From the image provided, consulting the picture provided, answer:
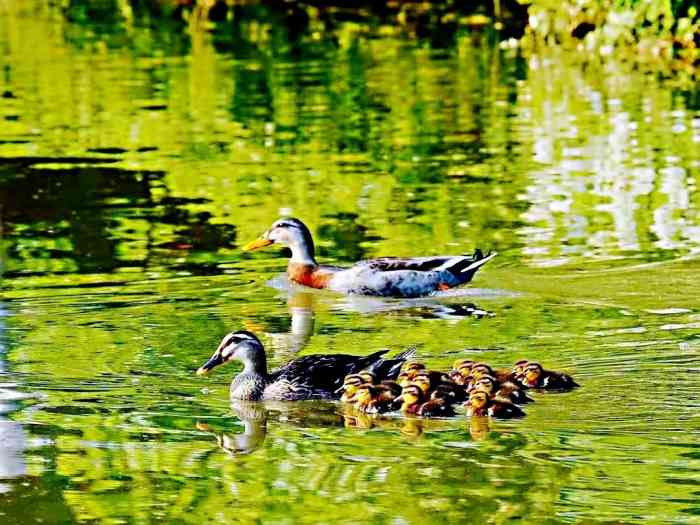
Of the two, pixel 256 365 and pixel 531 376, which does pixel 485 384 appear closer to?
pixel 531 376

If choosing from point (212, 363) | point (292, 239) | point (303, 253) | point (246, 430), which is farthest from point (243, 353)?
point (292, 239)

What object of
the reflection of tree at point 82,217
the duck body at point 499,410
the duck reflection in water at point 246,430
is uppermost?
the duck body at point 499,410

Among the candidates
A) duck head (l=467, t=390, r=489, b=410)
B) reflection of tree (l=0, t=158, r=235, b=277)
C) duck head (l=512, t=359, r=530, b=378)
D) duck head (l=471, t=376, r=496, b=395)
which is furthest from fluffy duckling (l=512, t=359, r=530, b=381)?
reflection of tree (l=0, t=158, r=235, b=277)

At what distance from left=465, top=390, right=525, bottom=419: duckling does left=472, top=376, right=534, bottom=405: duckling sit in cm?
3

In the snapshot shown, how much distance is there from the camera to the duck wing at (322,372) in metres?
10.5

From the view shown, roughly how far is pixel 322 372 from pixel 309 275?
12.1 feet

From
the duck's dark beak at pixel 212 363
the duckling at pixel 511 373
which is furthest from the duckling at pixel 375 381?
the duck's dark beak at pixel 212 363

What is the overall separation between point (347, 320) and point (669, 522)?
516cm

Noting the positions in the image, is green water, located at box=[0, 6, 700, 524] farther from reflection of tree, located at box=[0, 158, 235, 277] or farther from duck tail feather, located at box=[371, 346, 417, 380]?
duck tail feather, located at box=[371, 346, 417, 380]

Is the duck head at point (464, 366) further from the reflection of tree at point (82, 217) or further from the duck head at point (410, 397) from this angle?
the reflection of tree at point (82, 217)

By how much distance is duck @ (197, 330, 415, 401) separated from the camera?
34.5 feet

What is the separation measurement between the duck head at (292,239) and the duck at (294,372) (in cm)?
364

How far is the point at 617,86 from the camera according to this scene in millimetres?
25938

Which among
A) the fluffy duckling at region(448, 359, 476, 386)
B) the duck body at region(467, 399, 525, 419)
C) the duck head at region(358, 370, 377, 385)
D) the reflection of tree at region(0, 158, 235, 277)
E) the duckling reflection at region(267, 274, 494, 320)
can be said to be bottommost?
the duckling reflection at region(267, 274, 494, 320)
